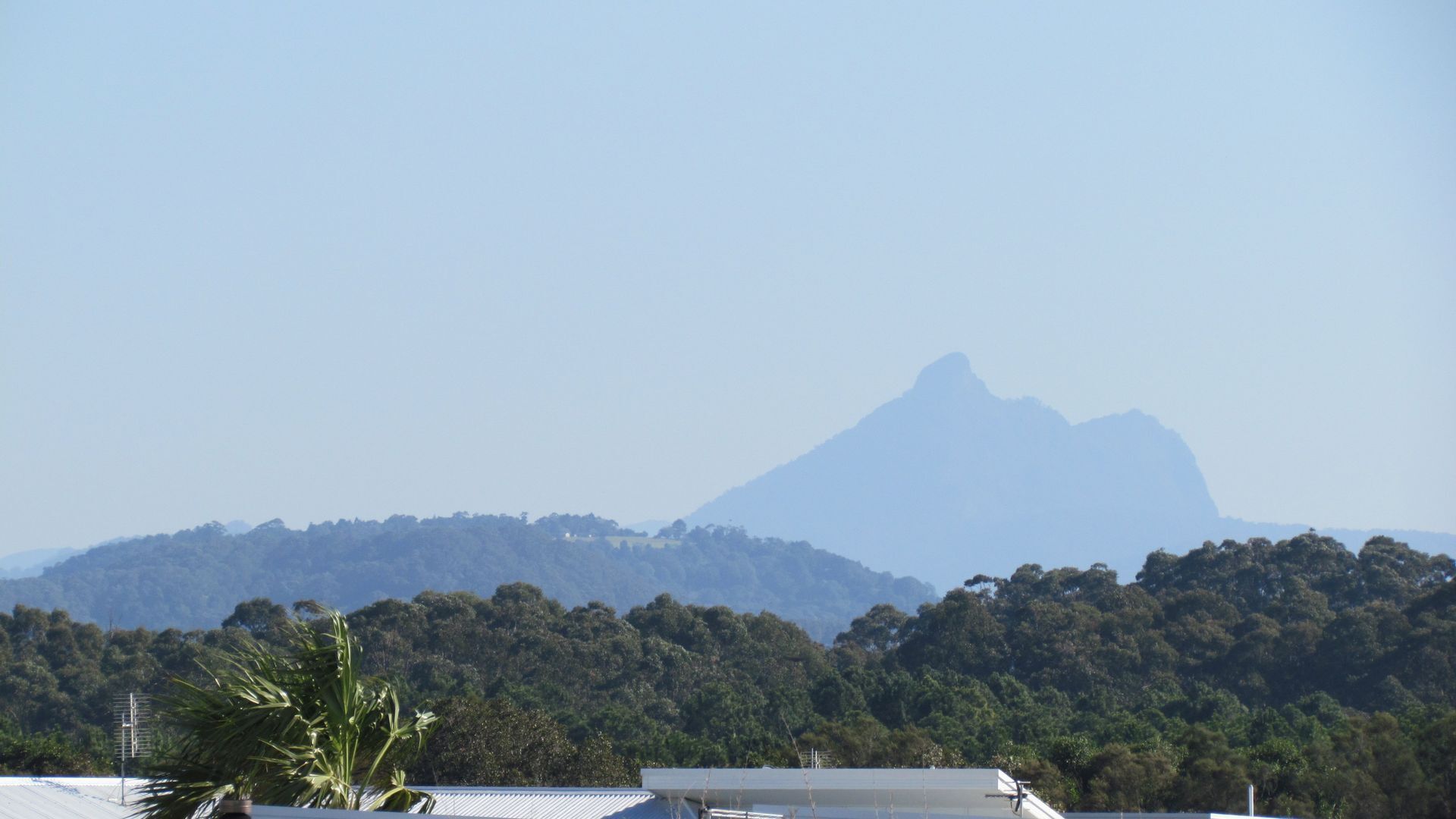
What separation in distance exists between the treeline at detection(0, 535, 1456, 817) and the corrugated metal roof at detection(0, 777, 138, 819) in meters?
18.1

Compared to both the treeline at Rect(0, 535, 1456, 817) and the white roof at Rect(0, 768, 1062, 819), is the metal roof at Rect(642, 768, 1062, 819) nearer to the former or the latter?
the white roof at Rect(0, 768, 1062, 819)

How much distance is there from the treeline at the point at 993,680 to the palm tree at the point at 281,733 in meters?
30.5

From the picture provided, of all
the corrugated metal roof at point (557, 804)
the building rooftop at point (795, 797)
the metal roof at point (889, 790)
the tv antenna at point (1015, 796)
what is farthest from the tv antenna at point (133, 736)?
the tv antenna at point (1015, 796)

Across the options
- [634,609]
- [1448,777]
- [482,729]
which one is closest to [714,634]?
[634,609]

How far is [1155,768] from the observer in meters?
41.4

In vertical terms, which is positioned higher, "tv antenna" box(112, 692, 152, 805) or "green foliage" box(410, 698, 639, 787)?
"tv antenna" box(112, 692, 152, 805)

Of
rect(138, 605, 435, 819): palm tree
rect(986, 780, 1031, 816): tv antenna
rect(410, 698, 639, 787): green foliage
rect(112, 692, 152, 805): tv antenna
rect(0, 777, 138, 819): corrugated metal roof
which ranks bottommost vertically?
rect(410, 698, 639, 787): green foliage

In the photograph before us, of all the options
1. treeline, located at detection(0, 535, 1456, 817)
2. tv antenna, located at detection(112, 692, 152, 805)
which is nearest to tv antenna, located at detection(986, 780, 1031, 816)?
tv antenna, located at detection(112, 692, 152, 805)

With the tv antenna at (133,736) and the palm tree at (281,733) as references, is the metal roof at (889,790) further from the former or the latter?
the tv antenna at (133,736)

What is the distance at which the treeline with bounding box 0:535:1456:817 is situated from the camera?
43219 mm

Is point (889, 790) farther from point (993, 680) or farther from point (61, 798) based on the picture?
point (993, 680)

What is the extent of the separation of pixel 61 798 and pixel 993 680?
162ft

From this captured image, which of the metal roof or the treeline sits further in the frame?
the treeline

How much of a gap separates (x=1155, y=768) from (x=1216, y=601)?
39.0 metres
